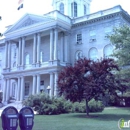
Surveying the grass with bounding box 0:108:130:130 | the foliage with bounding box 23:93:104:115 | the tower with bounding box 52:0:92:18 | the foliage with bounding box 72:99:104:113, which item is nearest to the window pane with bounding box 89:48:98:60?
the tower with bounding box 52:0:92:18

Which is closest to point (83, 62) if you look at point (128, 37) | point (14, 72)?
point (128, 37)

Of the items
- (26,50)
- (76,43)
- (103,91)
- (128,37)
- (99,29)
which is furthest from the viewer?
(26,50)

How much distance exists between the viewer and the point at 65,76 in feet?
62.3

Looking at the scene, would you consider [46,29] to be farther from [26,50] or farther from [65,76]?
[65,76]

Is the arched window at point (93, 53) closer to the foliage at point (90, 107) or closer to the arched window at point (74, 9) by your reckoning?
the arched window at point (74, 9)

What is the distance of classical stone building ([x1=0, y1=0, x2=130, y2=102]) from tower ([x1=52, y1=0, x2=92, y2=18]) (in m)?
8.36

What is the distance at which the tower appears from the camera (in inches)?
1921

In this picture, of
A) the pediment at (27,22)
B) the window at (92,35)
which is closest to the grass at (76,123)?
the window at (92,35)

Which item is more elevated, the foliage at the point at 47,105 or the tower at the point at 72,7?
the tower at the point at 72,7

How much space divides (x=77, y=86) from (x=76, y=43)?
22.4 m

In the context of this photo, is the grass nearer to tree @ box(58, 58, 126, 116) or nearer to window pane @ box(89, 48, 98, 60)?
tree @ box(58, 58, 126, 116)

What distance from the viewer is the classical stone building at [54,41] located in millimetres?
36719

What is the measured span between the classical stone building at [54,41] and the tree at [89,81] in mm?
16393

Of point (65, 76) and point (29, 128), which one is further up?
point (65, 76)
